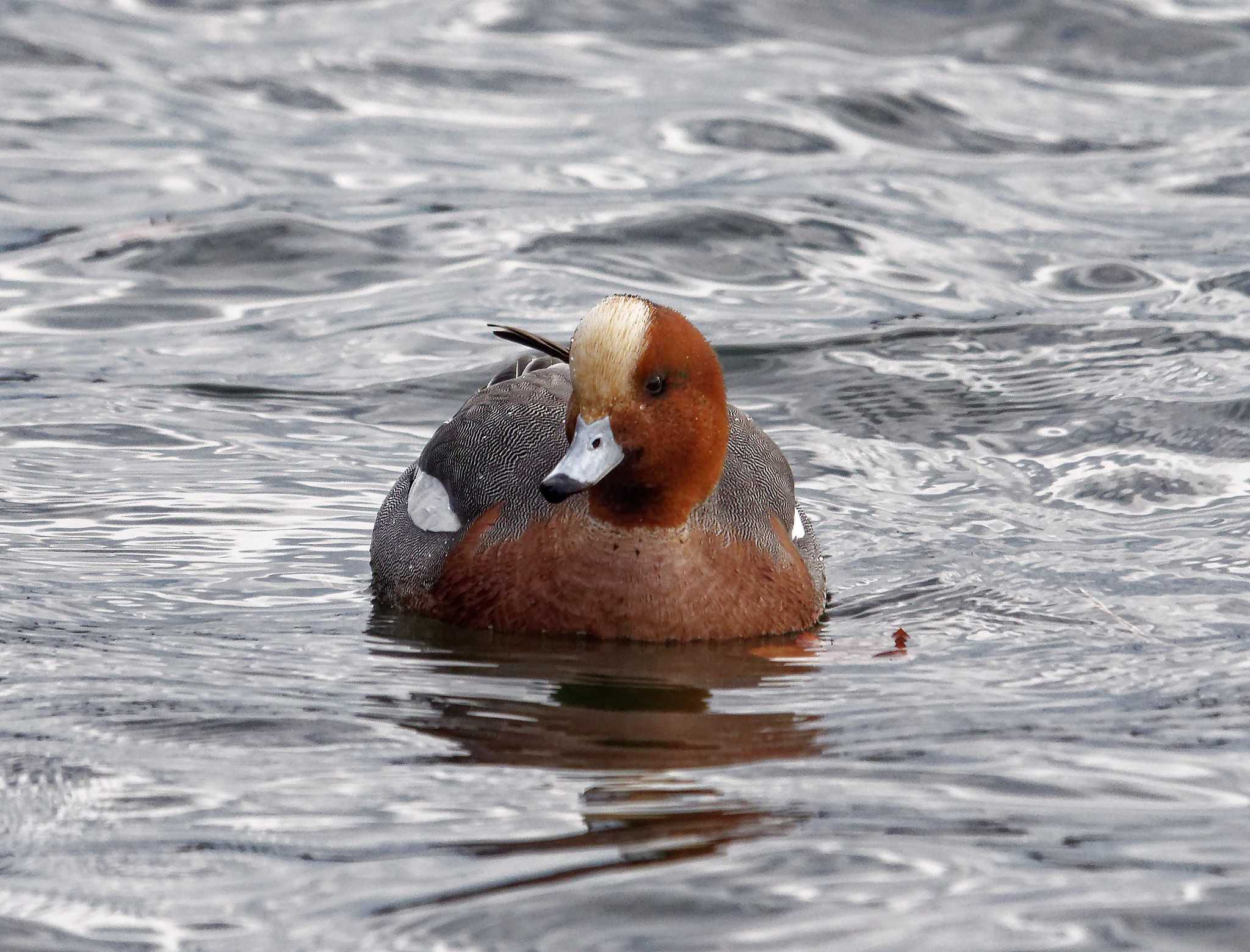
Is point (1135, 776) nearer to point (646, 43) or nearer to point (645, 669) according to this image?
point (645, 669)

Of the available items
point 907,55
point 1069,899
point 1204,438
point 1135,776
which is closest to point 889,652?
point 1135,776

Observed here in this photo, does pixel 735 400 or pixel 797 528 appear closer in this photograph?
pixel 797 528

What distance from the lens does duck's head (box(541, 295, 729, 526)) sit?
235 inches

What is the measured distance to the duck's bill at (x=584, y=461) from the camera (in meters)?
5.85

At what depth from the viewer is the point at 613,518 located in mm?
6348

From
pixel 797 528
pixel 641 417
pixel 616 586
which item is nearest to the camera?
pixel 641 417

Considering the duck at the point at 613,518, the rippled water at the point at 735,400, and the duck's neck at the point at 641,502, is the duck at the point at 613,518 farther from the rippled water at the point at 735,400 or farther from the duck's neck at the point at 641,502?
the rippled water at the point at 735,400

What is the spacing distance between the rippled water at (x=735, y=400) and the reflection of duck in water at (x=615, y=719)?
2 cm

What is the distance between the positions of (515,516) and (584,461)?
2.16 feet

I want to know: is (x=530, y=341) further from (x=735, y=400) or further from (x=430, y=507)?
(x=735, y=400)

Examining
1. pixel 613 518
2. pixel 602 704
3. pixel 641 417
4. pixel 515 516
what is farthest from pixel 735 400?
pixel 602 704

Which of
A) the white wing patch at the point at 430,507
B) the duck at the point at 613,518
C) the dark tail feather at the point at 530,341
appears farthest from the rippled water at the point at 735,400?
the dark tail feather at the point at 530,341

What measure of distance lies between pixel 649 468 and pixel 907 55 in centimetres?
1050

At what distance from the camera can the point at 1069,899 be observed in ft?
13.6
